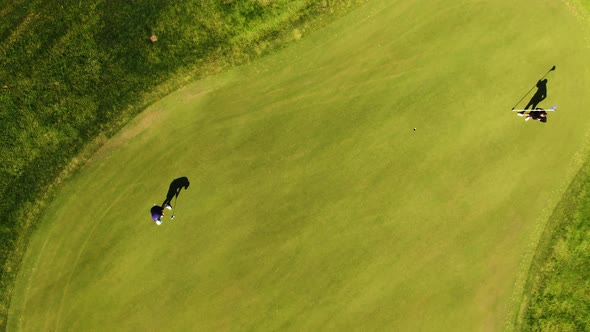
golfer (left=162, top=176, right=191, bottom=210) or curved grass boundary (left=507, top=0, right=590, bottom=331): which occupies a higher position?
golfer (left=162, top=176, right=191, bottom=210)

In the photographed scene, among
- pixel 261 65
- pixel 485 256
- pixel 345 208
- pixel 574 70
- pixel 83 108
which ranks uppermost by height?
pixel 83 108

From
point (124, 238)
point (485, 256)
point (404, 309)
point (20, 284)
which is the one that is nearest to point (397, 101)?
point (485, 256)

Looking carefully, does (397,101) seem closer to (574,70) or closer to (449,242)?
(449,242)

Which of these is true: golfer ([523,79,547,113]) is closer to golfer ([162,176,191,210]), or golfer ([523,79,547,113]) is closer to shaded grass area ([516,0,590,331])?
shaded grass area ([516,0,590,331])

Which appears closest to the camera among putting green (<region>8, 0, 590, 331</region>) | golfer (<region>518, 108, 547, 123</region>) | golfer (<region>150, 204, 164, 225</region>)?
golfer (<region>150, 204, 164, 225</region>)

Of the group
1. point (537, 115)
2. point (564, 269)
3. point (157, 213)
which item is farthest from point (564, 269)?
point (157, 213)

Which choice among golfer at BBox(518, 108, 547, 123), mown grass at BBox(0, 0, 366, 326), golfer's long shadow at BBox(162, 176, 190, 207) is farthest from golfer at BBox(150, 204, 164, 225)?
golfer at BBox(518, 108, 547, 123)
